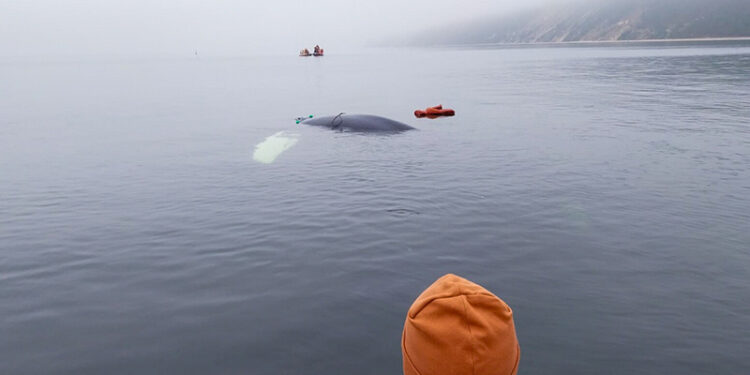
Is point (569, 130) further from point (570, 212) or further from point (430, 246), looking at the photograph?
point (430, 246)

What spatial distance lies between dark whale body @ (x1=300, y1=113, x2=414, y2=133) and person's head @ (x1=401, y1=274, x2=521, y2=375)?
2830 cm

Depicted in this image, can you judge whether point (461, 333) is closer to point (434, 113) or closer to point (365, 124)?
point (365, 124)

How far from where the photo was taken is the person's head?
3.26 meters

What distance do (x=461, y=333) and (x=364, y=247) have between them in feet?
33.9

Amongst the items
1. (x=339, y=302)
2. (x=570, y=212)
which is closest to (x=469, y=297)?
(x=339, y=302)

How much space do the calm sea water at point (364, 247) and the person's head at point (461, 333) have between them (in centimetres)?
509

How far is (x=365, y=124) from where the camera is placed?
106 feet

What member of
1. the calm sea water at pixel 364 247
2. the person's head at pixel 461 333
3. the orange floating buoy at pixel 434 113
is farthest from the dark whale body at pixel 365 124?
the person's head at pixel 461 333

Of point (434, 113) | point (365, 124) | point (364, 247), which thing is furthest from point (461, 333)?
point (434, 113)

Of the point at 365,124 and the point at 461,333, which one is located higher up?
the point at 461,333

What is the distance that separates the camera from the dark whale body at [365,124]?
31.8 meters

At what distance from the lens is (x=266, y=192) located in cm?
1930

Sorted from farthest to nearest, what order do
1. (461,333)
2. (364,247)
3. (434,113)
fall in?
1. (434,113)
2. (364,247)
3. (461,333)

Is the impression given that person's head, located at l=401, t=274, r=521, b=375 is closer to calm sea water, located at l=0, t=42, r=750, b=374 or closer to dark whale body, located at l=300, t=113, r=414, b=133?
calm sea water, located at l=0, t=42, r=750, b=374
